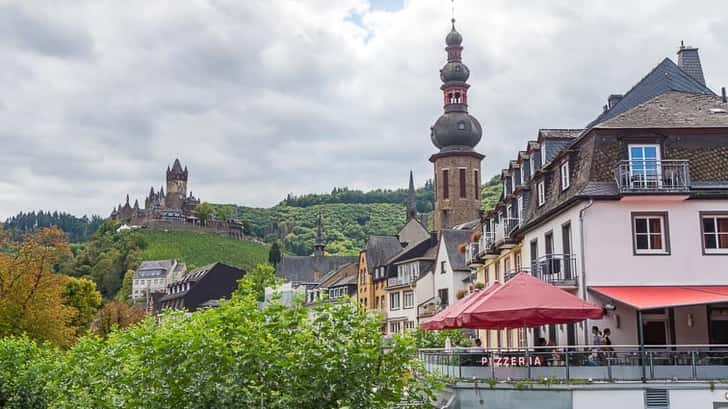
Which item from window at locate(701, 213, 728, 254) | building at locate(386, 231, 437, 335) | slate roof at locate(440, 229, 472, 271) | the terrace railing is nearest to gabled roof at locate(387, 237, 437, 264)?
building at locate(386, 231, 437, 335)

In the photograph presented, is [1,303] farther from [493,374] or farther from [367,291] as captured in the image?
[367,291]

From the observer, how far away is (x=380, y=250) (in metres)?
90.6

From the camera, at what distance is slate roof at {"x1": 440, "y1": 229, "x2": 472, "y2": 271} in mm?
64688

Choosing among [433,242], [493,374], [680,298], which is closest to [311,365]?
[493,374]

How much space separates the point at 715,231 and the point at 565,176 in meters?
5.63

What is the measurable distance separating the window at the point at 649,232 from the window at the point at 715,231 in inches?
51.1

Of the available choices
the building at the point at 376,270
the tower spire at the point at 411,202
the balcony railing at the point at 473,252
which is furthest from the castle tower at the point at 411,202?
the balcony railing at the point at 473,252

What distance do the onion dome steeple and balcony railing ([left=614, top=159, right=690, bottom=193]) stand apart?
209ft

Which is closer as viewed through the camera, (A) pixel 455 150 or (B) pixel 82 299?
(B) pixel 82 299

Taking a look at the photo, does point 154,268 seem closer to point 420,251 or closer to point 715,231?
point 420,251

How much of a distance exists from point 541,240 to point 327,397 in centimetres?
1883

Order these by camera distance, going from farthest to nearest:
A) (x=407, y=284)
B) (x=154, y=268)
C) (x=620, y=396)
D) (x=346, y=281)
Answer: (x=154, y=268)
(x=346, y=281)
(x=407, y=284)
(x=620, y=396)

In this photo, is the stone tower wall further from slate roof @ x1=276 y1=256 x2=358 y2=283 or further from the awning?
the awning

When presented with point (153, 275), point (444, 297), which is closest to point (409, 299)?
point (444, 297)
